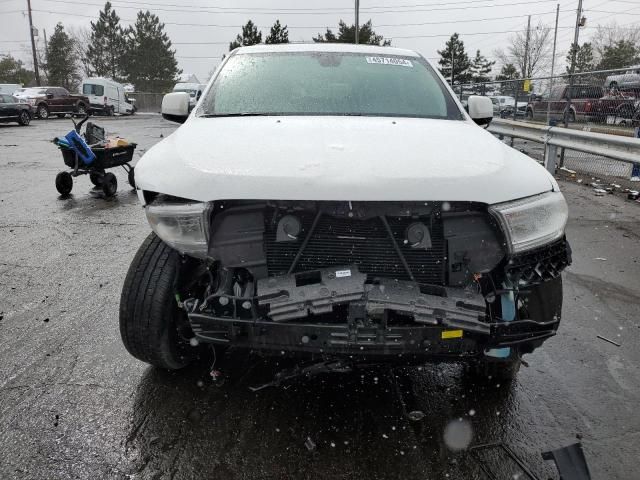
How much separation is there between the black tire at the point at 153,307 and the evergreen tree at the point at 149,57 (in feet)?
221

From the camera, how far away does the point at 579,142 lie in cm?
822

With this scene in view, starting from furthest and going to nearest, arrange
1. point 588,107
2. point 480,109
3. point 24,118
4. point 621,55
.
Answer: point 621,55 → point 24,118 → point 588,107 → point 480,109

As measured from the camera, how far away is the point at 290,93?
3396 mm

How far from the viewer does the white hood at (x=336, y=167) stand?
2102mm

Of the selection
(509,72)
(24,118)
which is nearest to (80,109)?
(24,118)

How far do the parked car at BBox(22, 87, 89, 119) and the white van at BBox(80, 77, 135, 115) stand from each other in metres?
2.57

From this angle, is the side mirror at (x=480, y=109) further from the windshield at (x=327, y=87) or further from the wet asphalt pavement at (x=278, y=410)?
the wet asphalt pavement at (x=278, y=410)

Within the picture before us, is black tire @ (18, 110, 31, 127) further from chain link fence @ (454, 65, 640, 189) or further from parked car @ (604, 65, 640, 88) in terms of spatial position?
parked car @ (604, 65, 640, 88)

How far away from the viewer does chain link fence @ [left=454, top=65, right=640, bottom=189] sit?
8547 mm

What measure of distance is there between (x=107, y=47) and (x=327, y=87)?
72.0 meters

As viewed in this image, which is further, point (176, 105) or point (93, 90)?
point (93, 90)

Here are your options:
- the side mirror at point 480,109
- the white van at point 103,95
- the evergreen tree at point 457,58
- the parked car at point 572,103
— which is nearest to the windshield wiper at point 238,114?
the side mirror at point 480,109

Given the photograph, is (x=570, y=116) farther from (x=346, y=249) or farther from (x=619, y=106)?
(x=346, y=249)

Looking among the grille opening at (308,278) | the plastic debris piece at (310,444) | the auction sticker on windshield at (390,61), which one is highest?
the auction sticker on windshield at (390,61)
